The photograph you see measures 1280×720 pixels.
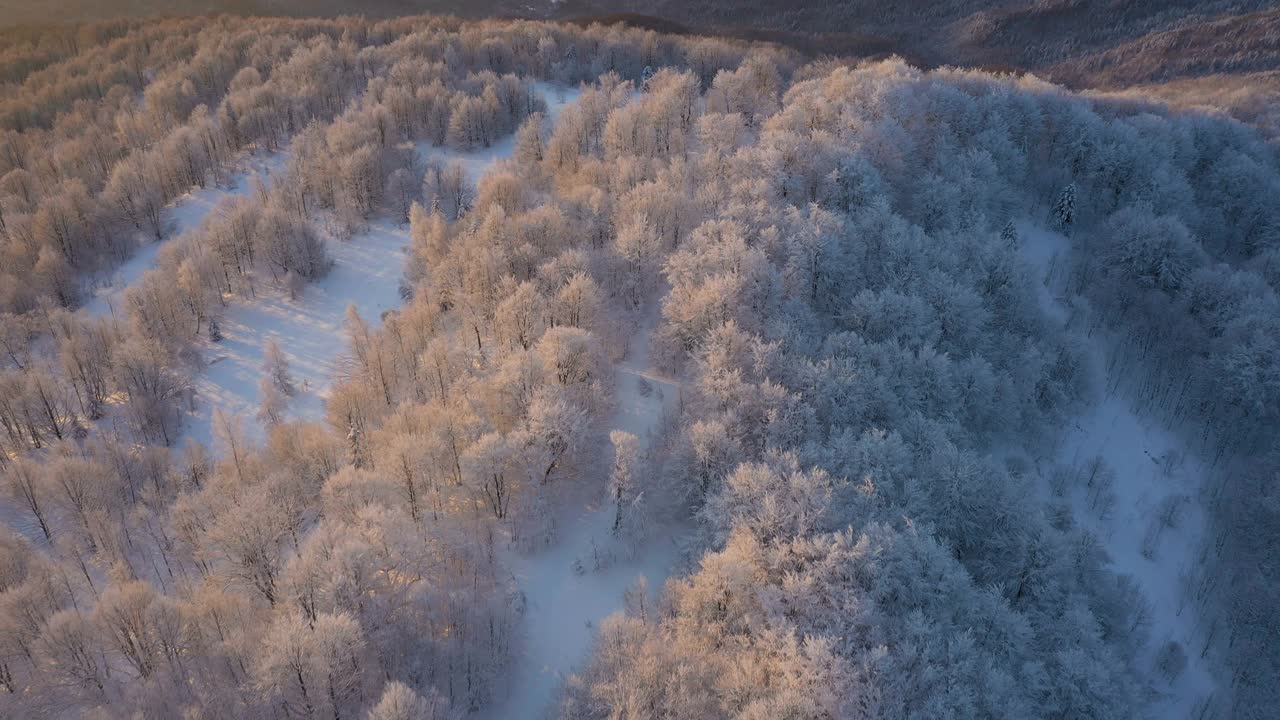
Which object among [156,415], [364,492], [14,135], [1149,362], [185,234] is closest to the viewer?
[364,492]

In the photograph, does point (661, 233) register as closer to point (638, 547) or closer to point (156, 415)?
point (638, 547)

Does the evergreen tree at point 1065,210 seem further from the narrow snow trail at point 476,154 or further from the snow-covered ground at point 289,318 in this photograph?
the snow-covered ground at point 289,318

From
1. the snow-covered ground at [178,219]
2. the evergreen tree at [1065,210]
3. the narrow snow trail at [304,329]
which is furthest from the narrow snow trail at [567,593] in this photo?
the snow-covered ground at [178,219]

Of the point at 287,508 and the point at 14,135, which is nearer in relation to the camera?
the point at 287,508

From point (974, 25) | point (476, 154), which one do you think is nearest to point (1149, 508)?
point (476, 154)

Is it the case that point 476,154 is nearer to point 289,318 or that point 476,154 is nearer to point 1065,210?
point 289,318

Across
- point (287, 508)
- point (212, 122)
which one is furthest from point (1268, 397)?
point (212, 122)
